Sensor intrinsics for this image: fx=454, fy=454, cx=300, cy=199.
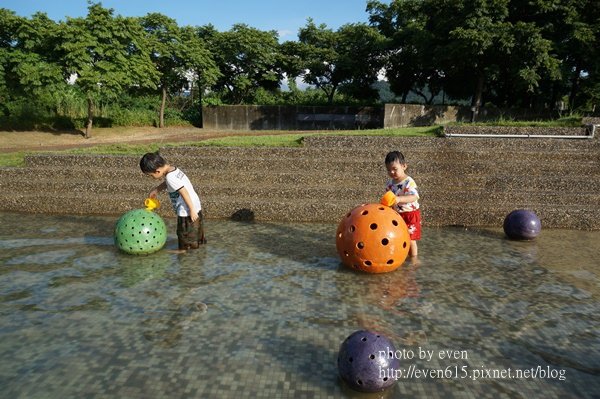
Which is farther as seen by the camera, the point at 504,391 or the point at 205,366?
the point at 205,366

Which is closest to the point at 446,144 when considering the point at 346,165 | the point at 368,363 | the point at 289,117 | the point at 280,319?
the point at 346,165

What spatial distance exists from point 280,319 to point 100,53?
20.3m

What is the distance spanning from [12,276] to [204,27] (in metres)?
30.3

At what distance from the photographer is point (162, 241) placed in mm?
6758

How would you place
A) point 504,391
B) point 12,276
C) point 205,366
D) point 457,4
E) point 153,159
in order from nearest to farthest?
1. point 504,391
2. point 205,366
3. point 12,276
4. point 153,159
5. point 457,4

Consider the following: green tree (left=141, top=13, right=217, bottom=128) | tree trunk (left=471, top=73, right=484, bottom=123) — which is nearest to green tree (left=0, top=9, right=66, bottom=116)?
green tree (left=141, top=13, right=217, bottom=128)

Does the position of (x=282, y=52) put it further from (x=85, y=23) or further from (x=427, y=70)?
(x=85, y=23)

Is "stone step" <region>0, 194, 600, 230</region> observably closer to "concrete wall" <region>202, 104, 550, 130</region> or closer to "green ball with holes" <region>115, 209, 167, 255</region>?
"green ball with holes" <region>115, 209, 167, 255</region>

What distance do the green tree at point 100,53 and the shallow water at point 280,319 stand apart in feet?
49.5

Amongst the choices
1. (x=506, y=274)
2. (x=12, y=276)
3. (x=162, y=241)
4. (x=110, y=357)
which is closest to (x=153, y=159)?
(x=162, y=241)

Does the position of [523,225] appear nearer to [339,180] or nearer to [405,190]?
[405,190]

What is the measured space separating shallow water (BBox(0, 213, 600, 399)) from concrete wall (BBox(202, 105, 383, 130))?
817 inches

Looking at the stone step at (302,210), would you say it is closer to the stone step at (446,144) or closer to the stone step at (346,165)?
the stone step at (346,165)

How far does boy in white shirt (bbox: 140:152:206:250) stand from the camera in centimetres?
645
